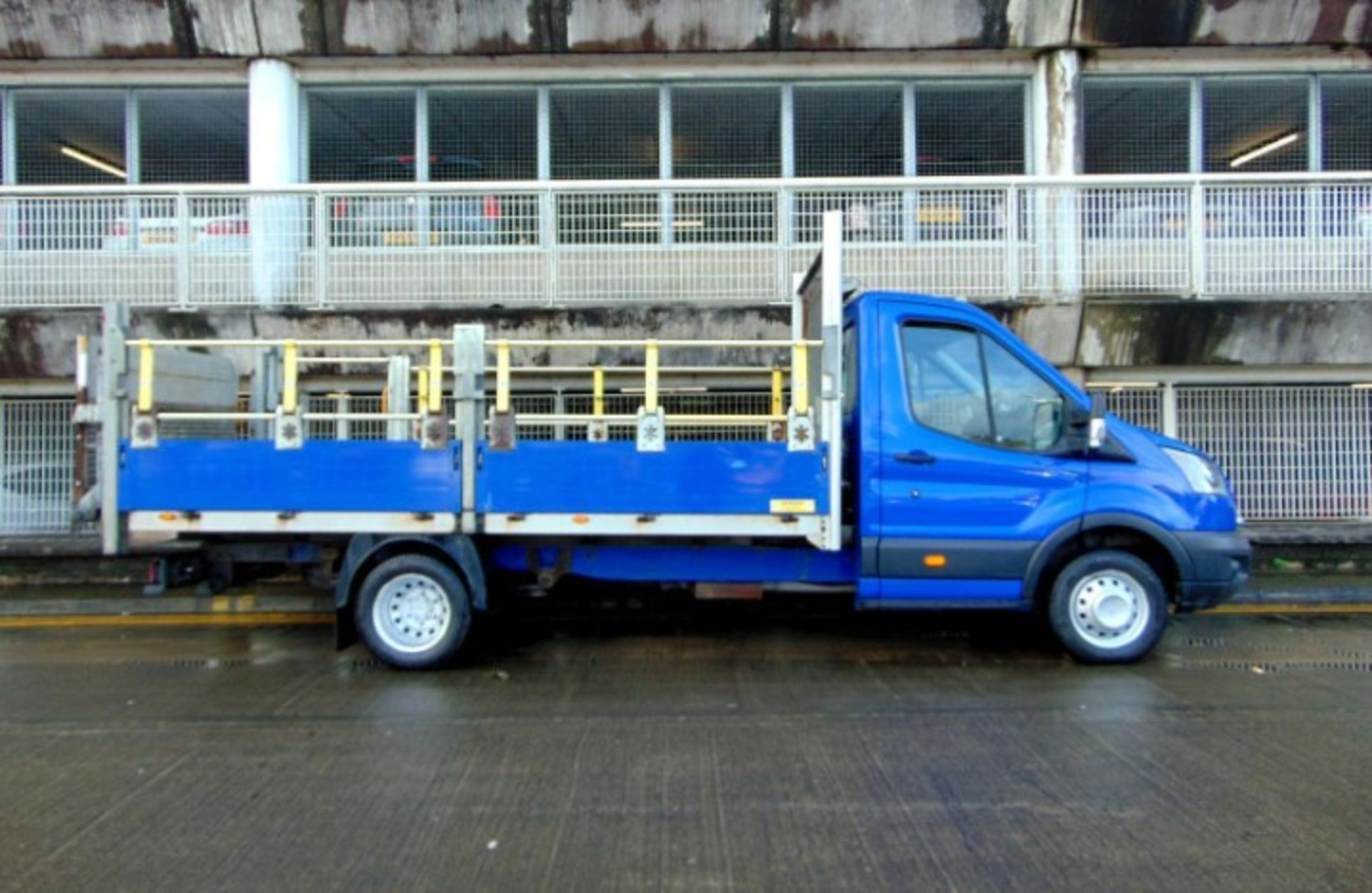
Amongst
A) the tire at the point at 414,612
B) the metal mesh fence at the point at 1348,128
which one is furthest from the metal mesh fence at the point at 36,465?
the metal mesh fence at the point at 1348,128

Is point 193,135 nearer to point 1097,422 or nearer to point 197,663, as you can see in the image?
point 197,663

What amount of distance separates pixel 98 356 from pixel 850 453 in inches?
195

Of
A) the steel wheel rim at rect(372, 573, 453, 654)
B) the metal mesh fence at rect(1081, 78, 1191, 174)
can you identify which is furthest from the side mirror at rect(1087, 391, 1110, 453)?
the metal mesh fence at rect(1081, 78, 1191, 174)

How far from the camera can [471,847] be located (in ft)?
13.2

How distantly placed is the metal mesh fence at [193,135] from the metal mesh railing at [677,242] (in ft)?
7.55

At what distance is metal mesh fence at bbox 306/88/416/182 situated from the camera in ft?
41.0

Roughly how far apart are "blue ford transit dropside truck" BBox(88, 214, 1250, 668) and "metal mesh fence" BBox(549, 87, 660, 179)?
19.6 feet

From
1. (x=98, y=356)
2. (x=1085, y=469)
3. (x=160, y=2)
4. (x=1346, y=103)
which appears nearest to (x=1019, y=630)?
(x=1085, y=469)

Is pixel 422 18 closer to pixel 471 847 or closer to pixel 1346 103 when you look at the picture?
pixel 471 847

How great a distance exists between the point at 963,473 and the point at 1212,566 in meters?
1.75

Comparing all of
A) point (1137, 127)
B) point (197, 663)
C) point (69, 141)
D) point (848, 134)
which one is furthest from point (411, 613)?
point (1137, 127)

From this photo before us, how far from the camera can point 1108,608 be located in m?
6.85

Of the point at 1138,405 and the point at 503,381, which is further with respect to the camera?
the point at 1138,405

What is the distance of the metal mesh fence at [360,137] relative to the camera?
12.5 m
